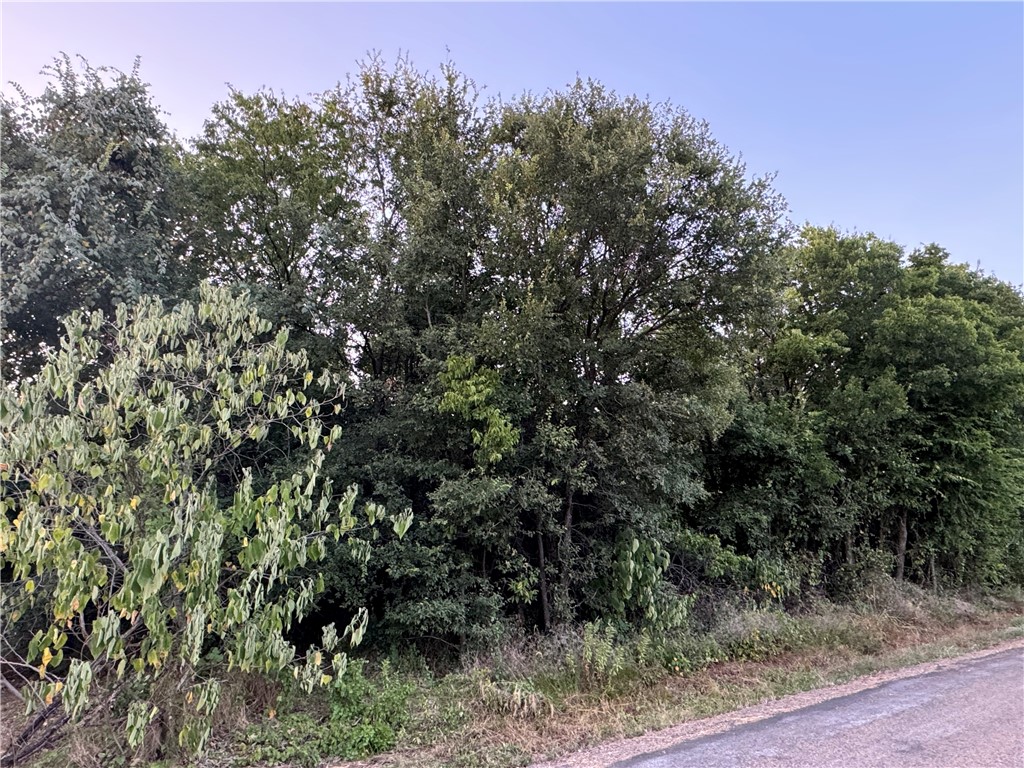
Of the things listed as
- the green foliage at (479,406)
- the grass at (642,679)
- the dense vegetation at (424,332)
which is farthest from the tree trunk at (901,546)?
the green foliage at (479,406)

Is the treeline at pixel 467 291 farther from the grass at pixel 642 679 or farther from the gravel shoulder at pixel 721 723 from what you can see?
the gravel shoulder at pixel 721 723

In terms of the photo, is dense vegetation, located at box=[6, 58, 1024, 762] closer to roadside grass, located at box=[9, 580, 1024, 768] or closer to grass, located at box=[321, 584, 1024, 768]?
roadside grass, located at box=[9, 580, 1024, 768]

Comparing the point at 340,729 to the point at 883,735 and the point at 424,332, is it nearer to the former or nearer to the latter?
the point at 883,735

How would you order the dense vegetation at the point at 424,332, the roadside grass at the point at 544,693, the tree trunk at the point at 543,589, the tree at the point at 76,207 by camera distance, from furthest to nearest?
1. the tree trunk at the point at 543,589
2. the tree at the point at 76,207
3. the dense vegetation at the point at 424,332
4. the roadside grass at the point at 544,693

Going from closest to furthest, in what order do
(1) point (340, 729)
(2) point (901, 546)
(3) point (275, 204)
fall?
(1) point (340, 729) → (3) point (275, 204) → (2) point (901, 546)

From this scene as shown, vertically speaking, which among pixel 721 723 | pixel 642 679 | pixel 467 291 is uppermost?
pixel 467 291

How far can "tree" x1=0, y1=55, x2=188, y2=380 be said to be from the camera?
618 centimetres

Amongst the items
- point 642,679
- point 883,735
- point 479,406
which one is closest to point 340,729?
point 642,679

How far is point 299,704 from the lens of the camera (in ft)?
16.5

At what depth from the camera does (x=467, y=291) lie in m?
7.75

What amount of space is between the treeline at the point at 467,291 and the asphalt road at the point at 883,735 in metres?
2.55

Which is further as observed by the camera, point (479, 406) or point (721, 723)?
point (479, 406)

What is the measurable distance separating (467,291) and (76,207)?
465cm

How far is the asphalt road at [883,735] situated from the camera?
12.4 ft
